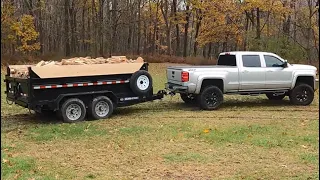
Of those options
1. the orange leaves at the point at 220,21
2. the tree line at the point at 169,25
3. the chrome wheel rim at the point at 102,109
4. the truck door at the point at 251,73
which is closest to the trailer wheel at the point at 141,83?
the chrome wheel rim at the point at 102,109

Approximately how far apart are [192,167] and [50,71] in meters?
5.30

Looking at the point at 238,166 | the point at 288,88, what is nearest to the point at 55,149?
the point at 238,166

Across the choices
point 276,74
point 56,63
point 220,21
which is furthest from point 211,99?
point 220,21

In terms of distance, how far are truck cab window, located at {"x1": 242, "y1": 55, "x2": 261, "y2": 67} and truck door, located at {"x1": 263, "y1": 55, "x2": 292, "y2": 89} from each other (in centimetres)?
31

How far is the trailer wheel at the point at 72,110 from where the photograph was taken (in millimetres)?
10484

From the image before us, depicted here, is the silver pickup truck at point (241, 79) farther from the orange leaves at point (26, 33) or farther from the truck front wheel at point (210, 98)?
the orange leaves at point (26, 33)

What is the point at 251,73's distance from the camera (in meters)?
13.2

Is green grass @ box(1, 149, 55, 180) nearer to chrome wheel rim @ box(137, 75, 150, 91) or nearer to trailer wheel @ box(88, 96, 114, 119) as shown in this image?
trailer wheel @ box(88, 96, 114, 119)

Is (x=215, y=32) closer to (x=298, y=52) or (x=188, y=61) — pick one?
(x=188, y=61)

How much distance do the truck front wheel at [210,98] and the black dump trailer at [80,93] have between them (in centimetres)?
179

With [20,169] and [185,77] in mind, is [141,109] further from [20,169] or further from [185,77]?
[20,169]

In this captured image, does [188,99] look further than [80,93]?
Yes

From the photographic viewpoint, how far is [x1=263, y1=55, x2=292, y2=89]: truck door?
13.4 metres

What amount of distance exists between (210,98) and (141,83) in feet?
8.35
